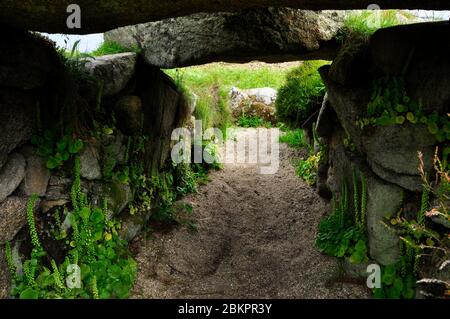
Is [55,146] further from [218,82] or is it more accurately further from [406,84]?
[218,82]

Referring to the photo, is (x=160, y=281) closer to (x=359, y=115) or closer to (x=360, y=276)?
(x=360, y=276)

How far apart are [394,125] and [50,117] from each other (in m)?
3.91

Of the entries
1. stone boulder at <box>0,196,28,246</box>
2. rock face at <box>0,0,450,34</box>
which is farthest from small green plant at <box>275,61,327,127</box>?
stone boulder at <box>0,196,28,246</box>

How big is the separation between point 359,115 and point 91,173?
3.35 meters

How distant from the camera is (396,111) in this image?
450 cm

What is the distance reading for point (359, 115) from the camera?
4945mm

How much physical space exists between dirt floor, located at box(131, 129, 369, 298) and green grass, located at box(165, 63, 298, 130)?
7.94 ft

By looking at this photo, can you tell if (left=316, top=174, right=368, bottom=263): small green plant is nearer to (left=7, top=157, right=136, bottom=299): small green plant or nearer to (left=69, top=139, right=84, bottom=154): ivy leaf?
(left=7, top=157, right=136, bottom=299): small green plant

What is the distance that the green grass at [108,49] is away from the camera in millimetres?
6812

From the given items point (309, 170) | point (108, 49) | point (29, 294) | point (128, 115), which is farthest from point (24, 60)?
point (309, 170)

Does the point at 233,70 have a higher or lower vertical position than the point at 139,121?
higher

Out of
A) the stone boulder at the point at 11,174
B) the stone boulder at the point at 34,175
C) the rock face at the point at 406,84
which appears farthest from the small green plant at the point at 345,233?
the stone boulder at the point at 11,174

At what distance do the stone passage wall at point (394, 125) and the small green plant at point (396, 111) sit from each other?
71 millimetres
